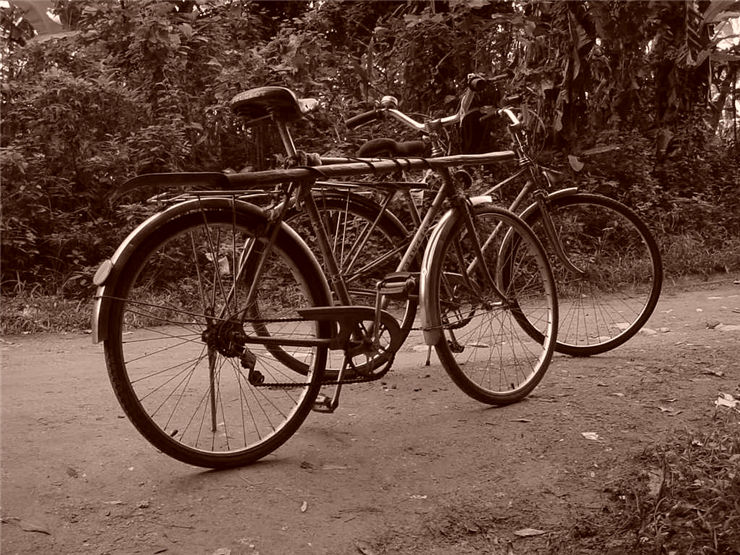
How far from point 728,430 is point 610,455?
0.48 m

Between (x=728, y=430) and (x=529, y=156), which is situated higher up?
(x=529, y=156)

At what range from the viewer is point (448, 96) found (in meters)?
7.86

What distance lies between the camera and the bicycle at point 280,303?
2828mm

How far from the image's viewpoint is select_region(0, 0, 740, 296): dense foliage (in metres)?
6.77

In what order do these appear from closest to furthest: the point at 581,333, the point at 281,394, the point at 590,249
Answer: the point at 281,394 → the point at 581,333 → the point at 590,249

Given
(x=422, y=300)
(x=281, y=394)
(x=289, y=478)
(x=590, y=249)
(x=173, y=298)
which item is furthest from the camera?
(x=590, y=249)

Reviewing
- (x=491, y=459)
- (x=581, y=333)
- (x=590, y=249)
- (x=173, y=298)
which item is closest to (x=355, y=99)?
(x=590, y=249)

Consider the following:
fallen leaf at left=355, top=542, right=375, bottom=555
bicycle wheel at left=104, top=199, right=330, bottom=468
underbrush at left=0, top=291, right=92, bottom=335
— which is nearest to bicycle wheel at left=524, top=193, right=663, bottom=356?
bicycle wheel at left=104, top=199, right=330, bottom=468

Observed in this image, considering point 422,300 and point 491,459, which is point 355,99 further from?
point 491,459

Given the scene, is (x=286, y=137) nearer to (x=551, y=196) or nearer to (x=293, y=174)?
(x=293, y=174)

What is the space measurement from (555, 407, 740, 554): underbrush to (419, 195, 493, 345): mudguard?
2.98 feet

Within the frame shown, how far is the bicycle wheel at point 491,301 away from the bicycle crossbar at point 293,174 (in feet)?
0.86

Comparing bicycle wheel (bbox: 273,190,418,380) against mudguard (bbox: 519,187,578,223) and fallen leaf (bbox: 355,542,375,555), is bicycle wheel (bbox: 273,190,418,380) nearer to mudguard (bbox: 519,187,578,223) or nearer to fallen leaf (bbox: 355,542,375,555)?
mudguard (bbox: 519,187,578,223)

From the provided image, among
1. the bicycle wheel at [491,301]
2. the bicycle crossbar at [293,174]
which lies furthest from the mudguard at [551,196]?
the bicycle crossbar at [293,174]
